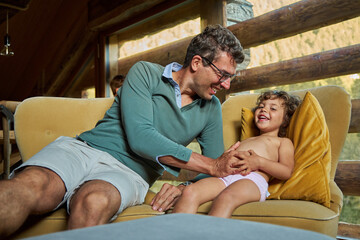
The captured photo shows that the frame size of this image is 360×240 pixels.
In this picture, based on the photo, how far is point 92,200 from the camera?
1.35m

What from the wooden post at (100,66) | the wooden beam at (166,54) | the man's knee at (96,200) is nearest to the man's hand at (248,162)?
the man's knee at (96,200)

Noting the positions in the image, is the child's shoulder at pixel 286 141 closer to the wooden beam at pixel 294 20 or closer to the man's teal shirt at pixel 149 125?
the man's teal shirt at pixel 149 125

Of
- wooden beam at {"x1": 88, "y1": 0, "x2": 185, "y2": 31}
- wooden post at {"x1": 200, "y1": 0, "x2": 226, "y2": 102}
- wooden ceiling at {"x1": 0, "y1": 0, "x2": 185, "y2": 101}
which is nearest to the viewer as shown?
wooden post at {"x1": 200, "y1": 0, "x2": 226, "y2": 102}

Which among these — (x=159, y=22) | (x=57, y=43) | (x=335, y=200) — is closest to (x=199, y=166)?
(x=335, y=200)

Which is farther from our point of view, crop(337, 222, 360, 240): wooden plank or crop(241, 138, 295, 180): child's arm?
crop(337, 222, 360, 240): wooden plank

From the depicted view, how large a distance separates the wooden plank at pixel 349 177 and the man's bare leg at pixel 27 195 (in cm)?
207

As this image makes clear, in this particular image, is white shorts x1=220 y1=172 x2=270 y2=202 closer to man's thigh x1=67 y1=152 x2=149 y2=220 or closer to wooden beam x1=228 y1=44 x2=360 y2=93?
man's thigh x1=67 y1=152 x2=149 y2=220

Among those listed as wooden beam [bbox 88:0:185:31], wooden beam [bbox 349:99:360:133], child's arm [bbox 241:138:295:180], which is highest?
wooden beam [bbox 88:0:185:31]

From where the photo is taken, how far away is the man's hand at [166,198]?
160cm

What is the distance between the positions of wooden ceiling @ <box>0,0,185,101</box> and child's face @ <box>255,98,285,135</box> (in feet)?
10.0

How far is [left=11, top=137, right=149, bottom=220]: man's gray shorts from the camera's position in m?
1.53

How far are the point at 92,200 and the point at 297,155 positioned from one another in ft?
3.12

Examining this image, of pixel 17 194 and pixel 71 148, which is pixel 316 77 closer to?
pixel 71 148

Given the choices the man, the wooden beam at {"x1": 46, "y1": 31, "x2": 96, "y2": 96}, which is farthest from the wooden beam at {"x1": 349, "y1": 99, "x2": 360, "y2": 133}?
the wooden beam at {"x1": 46, "y1": 31, "x2": 96, "y2": 96}
